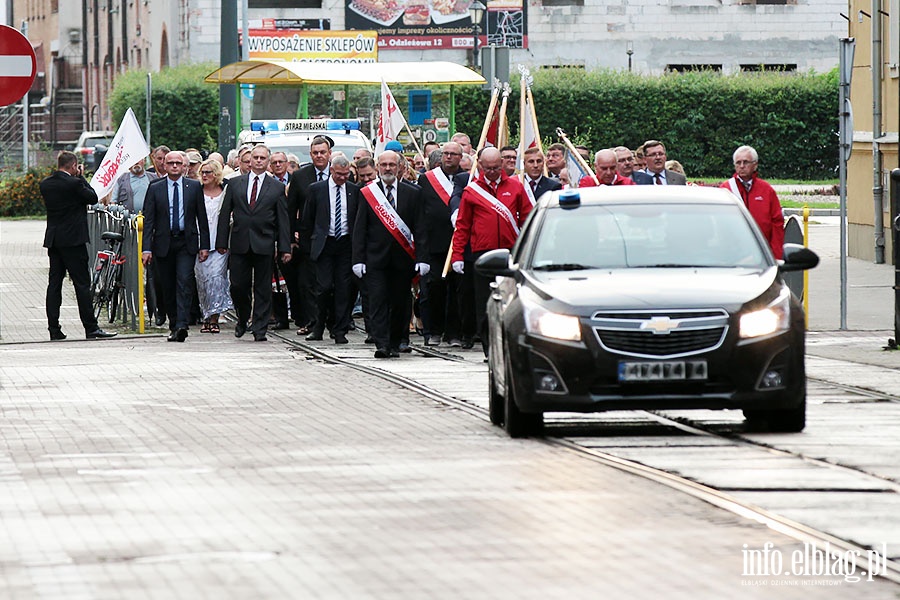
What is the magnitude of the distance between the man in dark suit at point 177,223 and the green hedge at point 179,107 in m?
37.7

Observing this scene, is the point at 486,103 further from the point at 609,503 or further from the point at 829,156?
the point at 609,503

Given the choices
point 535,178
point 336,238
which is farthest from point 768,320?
point 336,238

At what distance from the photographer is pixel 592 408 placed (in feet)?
38.3

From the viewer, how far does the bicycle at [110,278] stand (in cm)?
2353

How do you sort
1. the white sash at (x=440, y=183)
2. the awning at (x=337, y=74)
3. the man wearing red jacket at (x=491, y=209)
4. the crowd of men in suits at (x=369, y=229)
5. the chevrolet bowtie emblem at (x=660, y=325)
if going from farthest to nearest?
→ the awning at (x=337, y=74), the white sash at (x=440, y=183), the crowd of men in suits at (x=369, y=229), the man wearing red jacket at (x=491, y=209), the chevrolet bowtie emblem at (x=660, y=325)

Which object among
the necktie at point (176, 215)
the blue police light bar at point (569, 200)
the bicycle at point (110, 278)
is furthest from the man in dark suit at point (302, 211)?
the blue police light bar at point (569, 200)

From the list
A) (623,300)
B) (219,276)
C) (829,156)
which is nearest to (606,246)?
(623,300)

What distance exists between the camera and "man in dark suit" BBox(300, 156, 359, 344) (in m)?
20.3

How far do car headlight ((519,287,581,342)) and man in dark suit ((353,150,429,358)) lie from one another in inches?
279

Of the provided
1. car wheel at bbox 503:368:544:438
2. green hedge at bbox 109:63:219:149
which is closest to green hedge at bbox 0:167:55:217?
green hedge at bbox 109:63:219:149

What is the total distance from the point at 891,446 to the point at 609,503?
8.92 feet

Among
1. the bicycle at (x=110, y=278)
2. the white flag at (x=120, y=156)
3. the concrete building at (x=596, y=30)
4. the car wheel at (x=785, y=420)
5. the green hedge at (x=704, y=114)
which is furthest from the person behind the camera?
the concrete building at (x=596, y=30)

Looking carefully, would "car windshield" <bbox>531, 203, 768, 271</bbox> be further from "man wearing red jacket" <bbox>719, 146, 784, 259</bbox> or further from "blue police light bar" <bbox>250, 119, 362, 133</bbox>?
"blue police light bar" <bbox>250, 119, 362, 133</bbox>

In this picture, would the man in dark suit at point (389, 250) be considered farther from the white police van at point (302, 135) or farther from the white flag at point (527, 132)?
the white police van at point (302, 135)
